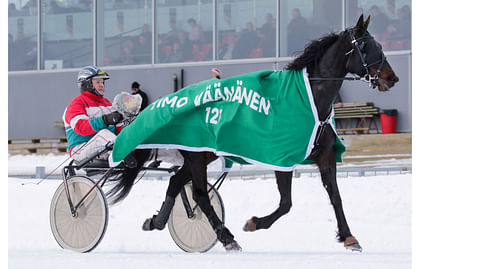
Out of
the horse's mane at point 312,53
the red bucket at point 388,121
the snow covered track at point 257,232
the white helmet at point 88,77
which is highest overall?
the horse's mane at point 312,53

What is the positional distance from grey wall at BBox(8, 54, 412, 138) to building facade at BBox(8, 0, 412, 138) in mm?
20

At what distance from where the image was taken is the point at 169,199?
6961mm

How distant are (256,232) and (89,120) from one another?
8.53 ft

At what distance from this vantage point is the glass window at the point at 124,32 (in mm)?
15219

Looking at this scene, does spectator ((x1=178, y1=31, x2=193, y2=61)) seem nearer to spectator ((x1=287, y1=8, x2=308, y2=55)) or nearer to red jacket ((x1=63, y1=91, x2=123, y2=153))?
spectator ((x1=287, y1=8, x2=308, y2=55))

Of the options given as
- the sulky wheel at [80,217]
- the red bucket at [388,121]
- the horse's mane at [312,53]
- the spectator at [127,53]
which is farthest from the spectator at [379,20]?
the sulky wheel at [80,217]

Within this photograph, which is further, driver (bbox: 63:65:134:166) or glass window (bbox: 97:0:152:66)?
glass window (bbox: 97:0:152:66)

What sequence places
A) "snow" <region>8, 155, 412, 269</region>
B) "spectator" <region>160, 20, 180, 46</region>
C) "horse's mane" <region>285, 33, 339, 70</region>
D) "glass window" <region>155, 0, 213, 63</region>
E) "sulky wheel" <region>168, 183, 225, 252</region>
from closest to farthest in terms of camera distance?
"snow" <region>8, 155, 412, 269</region> < "horse's mane" <region>285, 33, 339, 70</region> < "sulky wheel" <region>168, 183, 225, 252</region> < "glass window" <region>155, 0, 213, 63</region> < "spectator" <region>160, 20, 180, 46</region>

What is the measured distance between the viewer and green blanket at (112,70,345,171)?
5.90 m

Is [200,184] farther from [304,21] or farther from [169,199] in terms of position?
[304,21]

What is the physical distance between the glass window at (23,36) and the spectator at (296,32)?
5.72 meters

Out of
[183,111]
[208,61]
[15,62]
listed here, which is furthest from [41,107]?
[183,111]

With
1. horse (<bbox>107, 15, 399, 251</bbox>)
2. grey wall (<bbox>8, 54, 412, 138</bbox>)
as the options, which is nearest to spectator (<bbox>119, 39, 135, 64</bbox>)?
grey wall (<bbox>8, 54, 412, 138</bbox>)

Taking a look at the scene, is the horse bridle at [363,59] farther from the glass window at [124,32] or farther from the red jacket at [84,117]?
the glass window at [124,32]
